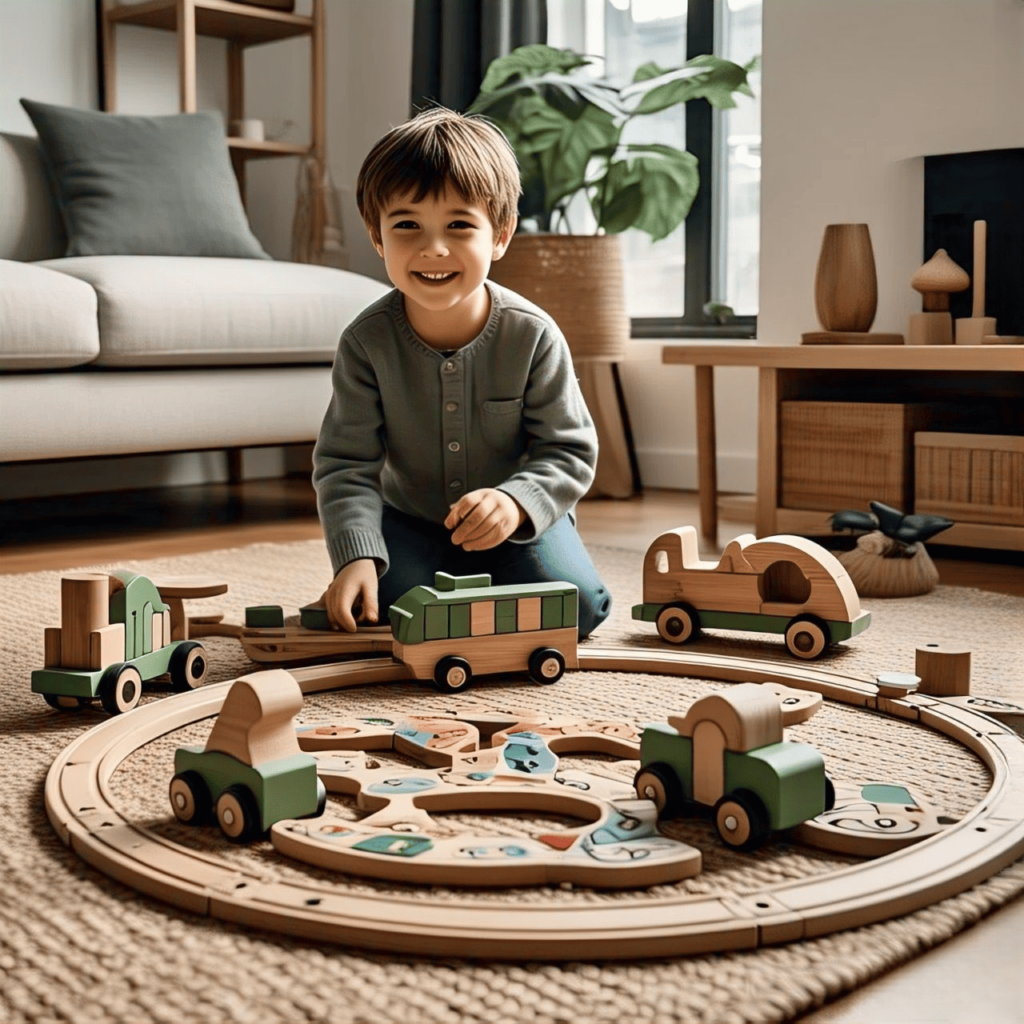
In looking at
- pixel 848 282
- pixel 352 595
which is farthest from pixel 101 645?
pixel 848 282

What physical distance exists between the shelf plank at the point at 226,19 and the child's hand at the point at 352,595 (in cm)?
210

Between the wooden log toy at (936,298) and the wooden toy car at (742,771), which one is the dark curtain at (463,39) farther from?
the wooden toy car at (742,771)

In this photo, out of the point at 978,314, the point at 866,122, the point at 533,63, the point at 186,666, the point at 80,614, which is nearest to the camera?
the point at 80,614

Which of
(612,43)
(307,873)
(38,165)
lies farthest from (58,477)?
(307,873)

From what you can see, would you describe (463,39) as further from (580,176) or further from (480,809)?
(480,809)

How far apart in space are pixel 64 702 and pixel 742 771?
2.18ft

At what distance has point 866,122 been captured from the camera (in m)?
2.72

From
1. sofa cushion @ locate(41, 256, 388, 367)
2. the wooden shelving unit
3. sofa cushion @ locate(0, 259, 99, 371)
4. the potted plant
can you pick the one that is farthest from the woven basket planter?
sofa cushion @ locate(0, 259, 99, 371)

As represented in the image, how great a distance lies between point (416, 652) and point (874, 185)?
1.81 m

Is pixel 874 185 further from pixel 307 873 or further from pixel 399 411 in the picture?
pixel 307 873

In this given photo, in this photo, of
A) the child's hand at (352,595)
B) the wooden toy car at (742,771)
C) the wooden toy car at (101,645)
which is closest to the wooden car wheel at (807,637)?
the child's hand at (352,595)

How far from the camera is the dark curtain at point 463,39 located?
3.27 metres

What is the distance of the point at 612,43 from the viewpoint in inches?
132

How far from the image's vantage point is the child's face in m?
1.41
